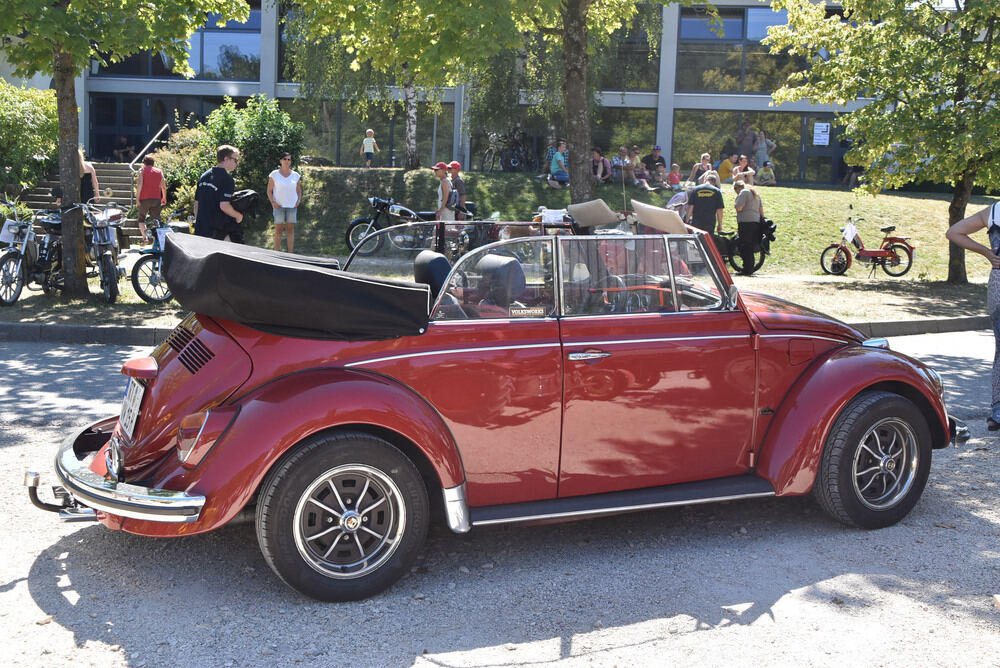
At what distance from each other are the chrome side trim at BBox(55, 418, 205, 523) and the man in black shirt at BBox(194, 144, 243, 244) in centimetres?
888

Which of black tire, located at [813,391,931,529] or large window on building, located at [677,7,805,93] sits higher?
large window on building, located at [677,7,805,93]

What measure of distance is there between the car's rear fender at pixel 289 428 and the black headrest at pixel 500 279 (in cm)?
66

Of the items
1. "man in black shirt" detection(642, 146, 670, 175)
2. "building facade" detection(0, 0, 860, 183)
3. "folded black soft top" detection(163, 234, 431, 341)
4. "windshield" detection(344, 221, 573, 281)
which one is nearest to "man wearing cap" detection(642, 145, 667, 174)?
"man in black shirt" detection(642, 146, 670, 175)

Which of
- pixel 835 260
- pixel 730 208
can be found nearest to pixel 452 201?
pixel 835 260

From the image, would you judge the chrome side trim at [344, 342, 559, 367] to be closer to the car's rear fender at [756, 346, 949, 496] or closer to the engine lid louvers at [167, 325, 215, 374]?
the engine lid louvers at [167, 325, 215, 374]

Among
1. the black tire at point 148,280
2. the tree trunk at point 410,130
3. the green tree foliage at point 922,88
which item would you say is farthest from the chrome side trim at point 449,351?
the tree trunk at point 410,130

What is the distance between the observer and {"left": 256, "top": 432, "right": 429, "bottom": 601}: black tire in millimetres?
4000

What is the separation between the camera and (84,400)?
25.2ft

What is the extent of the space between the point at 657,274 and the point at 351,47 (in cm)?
1134

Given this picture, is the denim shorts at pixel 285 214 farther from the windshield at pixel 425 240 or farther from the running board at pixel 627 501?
the running board at pixel 627 501

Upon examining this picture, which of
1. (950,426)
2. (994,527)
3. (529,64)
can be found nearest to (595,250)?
(950,426)

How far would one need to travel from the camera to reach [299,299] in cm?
417

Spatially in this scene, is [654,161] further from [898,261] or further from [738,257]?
[898,261]

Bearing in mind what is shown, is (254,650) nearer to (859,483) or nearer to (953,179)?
(859,483)
